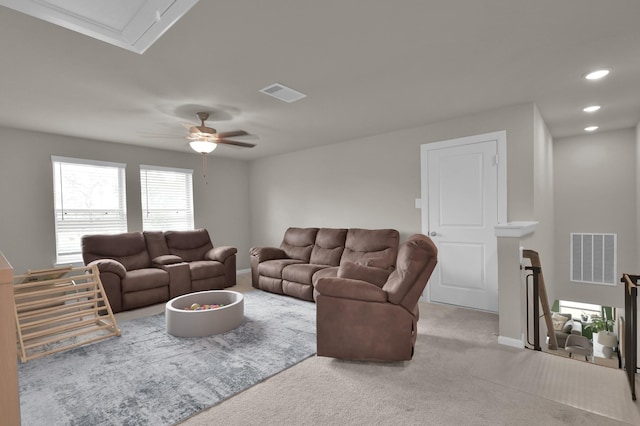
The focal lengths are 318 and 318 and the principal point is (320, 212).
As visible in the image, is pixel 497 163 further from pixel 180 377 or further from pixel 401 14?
pixel 180 377

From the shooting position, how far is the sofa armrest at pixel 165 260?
480 cm

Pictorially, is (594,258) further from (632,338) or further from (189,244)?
(189,244)

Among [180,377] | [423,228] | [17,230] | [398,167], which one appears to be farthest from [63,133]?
[423,228]

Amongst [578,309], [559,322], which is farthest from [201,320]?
Result: [578,309]

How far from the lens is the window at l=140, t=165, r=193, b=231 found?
5602mm

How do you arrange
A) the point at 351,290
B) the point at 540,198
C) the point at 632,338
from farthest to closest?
the point at 540,198, the point at 351,290, the point at 632,338

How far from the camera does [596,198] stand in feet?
16.2

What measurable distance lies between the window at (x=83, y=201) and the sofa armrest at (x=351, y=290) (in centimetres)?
421

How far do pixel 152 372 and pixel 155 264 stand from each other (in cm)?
271

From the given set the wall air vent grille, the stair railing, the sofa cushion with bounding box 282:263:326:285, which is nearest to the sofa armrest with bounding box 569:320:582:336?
the wall air vent grille

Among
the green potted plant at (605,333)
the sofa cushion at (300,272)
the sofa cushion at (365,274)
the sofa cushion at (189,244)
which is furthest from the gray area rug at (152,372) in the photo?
the green potted plant at (605,333)

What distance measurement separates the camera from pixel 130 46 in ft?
7.20

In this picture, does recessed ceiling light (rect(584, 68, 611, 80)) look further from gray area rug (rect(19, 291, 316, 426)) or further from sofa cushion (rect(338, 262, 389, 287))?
gray area rug (rect(19, 291, 316, 426))

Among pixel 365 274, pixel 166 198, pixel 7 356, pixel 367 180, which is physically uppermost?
pixel 367 180
